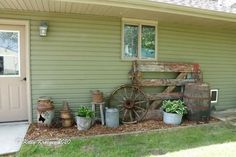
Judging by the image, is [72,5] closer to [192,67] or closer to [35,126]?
[35,126]

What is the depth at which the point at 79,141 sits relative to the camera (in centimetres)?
450

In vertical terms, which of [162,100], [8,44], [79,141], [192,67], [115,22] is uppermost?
[115,22]

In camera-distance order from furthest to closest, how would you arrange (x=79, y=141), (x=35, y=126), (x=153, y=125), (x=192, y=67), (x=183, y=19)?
(x=192, y=67) < (x=183, y=19) < (x=153, y=125) < (x=35, y=126) < (x=79, y=141)

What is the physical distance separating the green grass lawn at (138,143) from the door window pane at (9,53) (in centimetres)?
189

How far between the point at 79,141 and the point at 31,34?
8.14 ft

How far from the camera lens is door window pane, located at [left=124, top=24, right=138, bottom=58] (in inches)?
236

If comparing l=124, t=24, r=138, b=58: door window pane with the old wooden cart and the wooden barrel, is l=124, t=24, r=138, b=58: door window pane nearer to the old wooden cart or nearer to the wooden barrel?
the old wooden cart

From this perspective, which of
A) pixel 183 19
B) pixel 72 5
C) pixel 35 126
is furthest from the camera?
pixel 183 19

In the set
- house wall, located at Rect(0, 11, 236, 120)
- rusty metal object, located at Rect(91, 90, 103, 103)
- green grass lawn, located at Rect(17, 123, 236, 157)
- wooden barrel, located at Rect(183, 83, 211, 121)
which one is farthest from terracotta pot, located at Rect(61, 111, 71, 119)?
wooden barrel, located at Rect(183, 83, 211, 121)

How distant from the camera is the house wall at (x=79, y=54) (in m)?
5.31

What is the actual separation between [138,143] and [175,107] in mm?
1633

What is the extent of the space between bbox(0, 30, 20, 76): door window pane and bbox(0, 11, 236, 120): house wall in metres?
0.38

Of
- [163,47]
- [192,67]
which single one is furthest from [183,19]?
[192,67]

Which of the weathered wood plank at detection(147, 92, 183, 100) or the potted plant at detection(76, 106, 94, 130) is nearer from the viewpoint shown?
the potted plant at detection(76, 106, 94, 130)
